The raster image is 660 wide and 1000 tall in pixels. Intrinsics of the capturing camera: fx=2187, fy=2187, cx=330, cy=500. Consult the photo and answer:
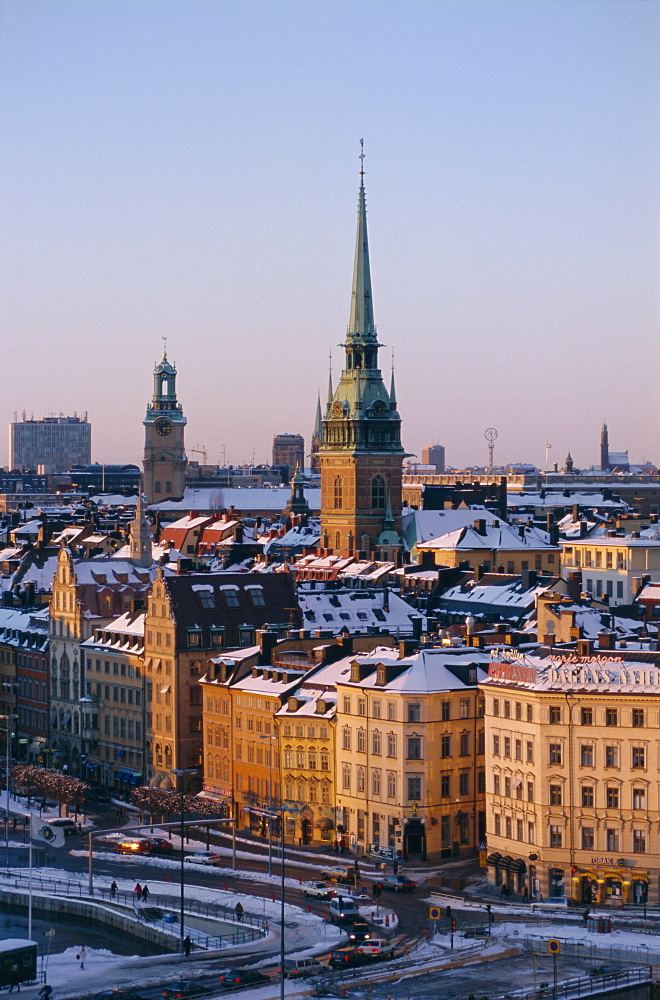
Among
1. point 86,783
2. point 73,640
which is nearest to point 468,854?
point 86,783

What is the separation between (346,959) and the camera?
101250mm

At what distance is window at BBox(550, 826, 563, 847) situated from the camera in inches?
4540

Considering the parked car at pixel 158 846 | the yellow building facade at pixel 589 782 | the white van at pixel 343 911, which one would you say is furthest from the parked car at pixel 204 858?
the yellow building facade at pixel 589 782

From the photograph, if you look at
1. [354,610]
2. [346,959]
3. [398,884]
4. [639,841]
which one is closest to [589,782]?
[639,841]

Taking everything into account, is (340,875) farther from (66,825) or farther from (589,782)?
(66,825)

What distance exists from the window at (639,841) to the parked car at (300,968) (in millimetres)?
20982

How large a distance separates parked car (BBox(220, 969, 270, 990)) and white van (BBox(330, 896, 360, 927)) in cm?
1079

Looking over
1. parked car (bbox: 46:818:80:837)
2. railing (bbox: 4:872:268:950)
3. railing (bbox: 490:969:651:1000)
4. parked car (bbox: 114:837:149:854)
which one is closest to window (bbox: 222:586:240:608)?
parked car (bbox: 46:818:80:837)

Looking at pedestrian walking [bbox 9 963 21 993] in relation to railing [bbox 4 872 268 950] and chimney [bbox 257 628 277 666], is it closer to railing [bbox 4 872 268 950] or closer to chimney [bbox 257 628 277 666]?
railing [bbox 4 872 268 950]

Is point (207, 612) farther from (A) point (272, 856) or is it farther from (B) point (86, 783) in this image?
(A) point (272, 856)

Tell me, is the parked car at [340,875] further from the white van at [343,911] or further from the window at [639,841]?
the window at [639,841]

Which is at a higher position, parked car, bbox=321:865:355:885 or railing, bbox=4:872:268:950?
parked car, bbox=321:865:355:885

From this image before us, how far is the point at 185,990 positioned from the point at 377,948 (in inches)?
418

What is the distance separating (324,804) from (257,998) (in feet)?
121
